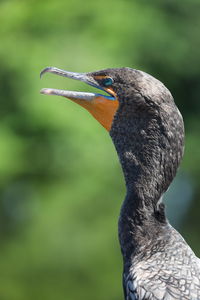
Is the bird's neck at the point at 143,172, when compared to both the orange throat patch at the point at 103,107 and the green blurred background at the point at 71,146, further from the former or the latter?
the green blurred background at the point at 71,146

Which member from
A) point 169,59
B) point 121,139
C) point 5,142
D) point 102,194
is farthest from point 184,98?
point 121,139

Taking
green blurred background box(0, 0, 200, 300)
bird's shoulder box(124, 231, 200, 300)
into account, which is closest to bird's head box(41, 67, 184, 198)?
bird's shoulder box(124, 231, 200, 300)

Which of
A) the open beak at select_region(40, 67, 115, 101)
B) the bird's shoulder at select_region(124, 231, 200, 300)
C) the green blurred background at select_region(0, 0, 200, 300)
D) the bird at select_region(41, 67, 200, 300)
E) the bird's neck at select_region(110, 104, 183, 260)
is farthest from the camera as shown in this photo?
the green blurred background at select_region(0, 0, 200, 300)

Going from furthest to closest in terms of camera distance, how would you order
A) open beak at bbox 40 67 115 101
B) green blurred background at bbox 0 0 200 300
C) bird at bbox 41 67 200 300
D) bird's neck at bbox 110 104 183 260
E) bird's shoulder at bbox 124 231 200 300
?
green blurred background at bbox 0 0 200 300 < open beak at bbox 40 67 115 101 < bird's neck at bbox 110 104 183 260 < bird at bbox 41 67 200 300 < bird's shoulder at bbox 124 231 200 300

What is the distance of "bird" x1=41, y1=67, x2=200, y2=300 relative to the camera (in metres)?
4.79

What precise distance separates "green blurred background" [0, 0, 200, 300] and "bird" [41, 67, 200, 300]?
3.92m

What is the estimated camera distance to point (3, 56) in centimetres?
964

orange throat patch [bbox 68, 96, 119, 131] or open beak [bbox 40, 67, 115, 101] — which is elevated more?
open beak [bbox 40, 67, 115, 101]

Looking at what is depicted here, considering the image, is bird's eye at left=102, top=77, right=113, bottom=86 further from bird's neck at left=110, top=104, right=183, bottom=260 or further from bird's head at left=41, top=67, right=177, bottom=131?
bird's neck at left=110, top=104, right=183, bottom=260

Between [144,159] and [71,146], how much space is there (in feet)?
13.8

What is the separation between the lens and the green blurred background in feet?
30.3

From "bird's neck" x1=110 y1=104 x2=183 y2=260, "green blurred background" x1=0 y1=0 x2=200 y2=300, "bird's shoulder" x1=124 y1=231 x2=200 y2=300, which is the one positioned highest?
"bird's neck" x1=110 y1=104 x2=183 y2=260

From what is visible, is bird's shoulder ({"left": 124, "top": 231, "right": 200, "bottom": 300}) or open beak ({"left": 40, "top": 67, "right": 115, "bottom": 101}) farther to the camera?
open beak ({"left": 40, "top": 67, "right": 115, "bottom": 101})

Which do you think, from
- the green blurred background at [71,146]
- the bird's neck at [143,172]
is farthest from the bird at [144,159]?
the green blurred background at [71,146]
